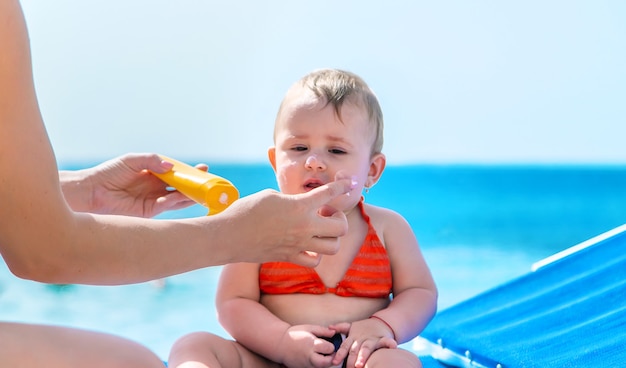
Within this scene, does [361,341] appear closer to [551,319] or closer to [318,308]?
[318,308]

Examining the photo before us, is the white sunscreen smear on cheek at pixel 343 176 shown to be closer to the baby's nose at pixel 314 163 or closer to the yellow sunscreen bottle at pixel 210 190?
the baby's nose at pixel 314 163

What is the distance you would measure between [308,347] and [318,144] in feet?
1.33

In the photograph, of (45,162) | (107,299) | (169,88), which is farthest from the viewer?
(169,88)

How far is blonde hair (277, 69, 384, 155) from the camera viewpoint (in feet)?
5.48

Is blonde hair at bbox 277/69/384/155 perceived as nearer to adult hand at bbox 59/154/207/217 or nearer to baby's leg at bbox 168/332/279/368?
adult hand at bbox 59/154/207/217

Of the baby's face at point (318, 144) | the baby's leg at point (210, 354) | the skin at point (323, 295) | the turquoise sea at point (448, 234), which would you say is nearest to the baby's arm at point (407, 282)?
the skin at point (323, 295)

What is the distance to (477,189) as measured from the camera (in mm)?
15477

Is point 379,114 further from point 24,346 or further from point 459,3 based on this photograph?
point 459,3

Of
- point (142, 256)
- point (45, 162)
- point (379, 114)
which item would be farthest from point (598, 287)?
point (45, 162)

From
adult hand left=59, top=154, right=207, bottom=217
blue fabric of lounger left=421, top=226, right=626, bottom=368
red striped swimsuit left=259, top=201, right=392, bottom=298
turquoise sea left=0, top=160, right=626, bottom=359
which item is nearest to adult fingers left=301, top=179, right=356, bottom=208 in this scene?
red striped swimsuit left=259, top=201, right=392, bottom=298

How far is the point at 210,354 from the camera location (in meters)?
1.48

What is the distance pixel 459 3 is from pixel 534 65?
5.95 ft

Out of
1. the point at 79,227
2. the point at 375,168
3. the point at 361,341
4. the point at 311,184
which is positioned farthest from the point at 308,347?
the point at 79,227

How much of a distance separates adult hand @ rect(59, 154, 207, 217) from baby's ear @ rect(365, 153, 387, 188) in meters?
0.36
